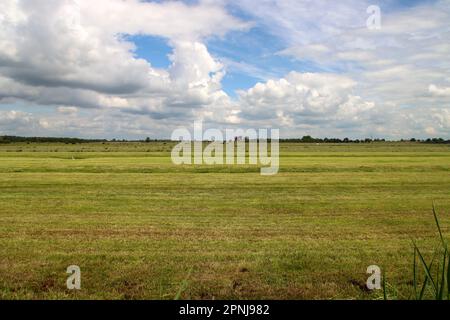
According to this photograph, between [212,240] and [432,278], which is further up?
[432,278]

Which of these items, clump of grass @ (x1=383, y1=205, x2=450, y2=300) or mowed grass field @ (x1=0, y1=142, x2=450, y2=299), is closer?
clump of grass @ (x1=383, y1=205, x2=450, y2=300)

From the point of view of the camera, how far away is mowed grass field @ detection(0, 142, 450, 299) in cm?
705

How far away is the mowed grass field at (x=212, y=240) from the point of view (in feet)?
23.1

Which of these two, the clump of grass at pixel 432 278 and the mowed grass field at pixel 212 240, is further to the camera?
the mowed grass field at pixel 212 240

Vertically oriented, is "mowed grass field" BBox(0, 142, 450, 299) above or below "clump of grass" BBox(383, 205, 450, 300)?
below

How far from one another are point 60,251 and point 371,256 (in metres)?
7.45

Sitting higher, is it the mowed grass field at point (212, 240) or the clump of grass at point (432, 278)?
the clump of grass at point (432, 278)

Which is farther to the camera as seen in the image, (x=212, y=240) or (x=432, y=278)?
(x=212, y=240)

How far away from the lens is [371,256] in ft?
29.8

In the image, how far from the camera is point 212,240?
10.6 meters
